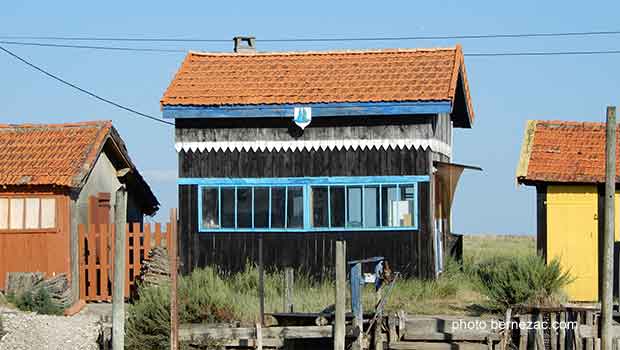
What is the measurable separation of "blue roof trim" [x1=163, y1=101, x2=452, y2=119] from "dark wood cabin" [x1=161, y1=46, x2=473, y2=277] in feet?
0.07

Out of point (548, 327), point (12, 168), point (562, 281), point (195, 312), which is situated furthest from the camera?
point (12, 168)

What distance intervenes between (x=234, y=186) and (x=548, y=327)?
9.52 meters

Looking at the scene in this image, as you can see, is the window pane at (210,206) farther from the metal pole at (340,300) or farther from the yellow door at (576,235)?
the metal pole at (340,300)

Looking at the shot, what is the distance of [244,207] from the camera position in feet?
88.9

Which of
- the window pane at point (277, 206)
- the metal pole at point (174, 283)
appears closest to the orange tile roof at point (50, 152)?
the window pane at point (277, 206)

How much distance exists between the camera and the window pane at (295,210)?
26891 millimetres

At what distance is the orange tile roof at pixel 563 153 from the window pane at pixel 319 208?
415 cm

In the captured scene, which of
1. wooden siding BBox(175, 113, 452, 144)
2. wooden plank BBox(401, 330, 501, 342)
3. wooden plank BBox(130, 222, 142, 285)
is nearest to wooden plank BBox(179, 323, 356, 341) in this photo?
wooden plank BBox(401, 330, 501, 342)

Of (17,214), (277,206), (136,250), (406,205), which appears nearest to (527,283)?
(406,205)

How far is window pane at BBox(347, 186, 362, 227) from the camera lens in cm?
2666

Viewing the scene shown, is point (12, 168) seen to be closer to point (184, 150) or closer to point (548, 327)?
point (184, 150)

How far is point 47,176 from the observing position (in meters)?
25.8

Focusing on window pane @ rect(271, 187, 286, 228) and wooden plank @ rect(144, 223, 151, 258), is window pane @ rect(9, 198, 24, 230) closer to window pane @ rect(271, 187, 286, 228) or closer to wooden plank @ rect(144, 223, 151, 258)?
wooden plank @ rect(144, 223, 151, 258)

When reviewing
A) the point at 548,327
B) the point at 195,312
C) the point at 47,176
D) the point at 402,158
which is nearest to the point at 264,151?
the point at 402,158
